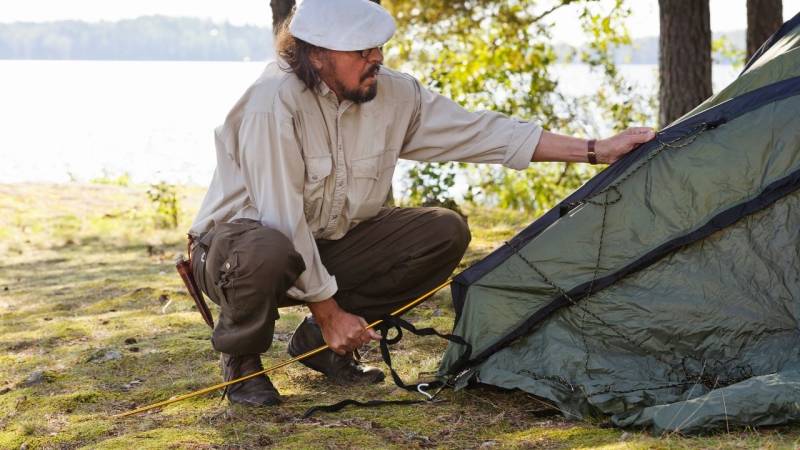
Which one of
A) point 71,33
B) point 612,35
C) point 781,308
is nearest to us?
point 781,308

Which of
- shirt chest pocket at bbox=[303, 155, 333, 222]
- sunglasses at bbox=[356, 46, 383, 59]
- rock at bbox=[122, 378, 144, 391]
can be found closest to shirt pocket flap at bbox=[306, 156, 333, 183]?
shirt chest pocket at bbox=[303, 155, 333, 222]

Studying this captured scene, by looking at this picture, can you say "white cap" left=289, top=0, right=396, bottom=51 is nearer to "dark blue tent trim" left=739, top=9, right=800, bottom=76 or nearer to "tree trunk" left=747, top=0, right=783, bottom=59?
"dark blue tent trim" left=739, top=9, right=800, bottom=76

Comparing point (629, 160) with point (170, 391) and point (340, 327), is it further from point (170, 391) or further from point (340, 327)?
point (170, 391)

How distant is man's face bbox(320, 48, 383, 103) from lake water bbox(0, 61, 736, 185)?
0.42m

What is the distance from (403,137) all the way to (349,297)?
0.70 meters

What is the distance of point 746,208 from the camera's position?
3.45 m

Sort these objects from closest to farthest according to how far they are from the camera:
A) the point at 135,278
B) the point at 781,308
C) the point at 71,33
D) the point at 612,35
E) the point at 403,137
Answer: the point at 781,308 → the point at 403,137 → the point at 135,278 → the point at 612,35 → the point at 71,33

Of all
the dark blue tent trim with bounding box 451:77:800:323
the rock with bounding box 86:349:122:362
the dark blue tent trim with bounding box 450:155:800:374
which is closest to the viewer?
the dark blue tent trim with bounding box 450:155:800:374

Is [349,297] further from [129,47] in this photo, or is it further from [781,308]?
[129,47]

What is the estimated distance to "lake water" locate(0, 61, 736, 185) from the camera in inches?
512

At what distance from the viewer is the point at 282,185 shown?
3574 millimetres

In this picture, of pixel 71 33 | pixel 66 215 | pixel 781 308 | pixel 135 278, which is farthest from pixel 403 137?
pixel 71 33

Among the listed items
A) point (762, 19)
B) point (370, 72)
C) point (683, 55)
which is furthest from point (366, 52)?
point (762, 19)

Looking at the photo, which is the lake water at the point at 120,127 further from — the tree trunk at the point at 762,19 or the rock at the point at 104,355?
the tree trunk at the point at 762,19
